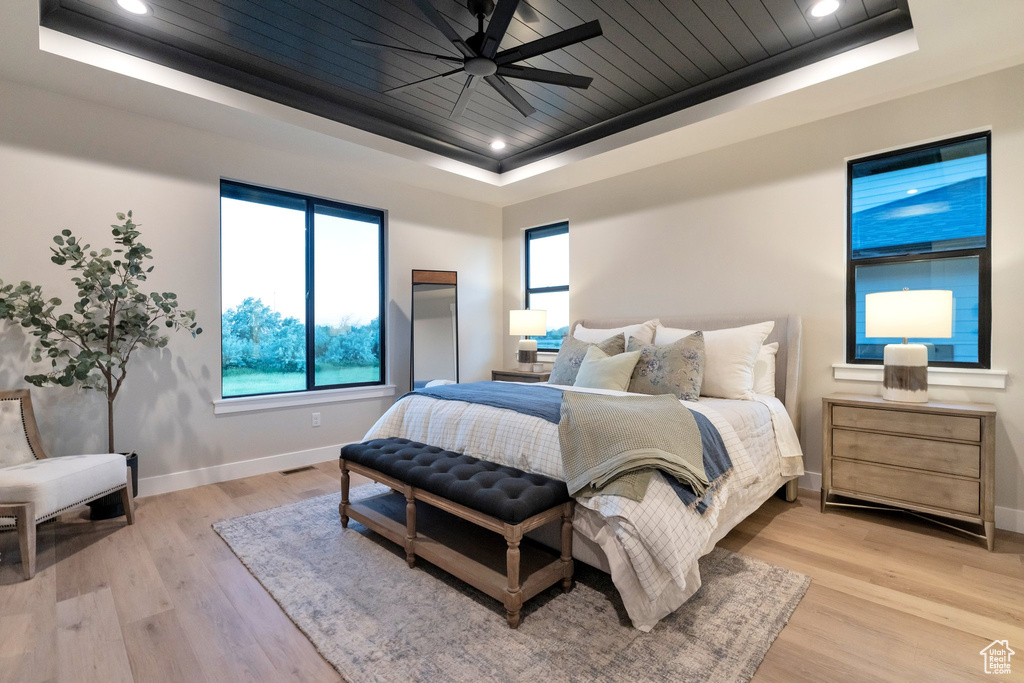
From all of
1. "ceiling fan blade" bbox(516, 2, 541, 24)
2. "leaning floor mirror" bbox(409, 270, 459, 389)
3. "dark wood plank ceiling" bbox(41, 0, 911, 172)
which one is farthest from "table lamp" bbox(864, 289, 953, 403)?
"leaning floor mirror" bbox(409, 270, 459, 389)

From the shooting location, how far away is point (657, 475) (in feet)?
6.11

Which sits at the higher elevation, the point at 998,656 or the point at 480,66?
the point at 480,66

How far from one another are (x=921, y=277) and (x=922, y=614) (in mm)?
2081

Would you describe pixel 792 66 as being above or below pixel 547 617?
above

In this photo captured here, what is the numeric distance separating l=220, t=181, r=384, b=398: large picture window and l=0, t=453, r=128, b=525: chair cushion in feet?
3.77

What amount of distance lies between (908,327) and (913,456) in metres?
0.71

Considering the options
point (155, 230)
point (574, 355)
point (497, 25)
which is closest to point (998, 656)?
point (574, 355)

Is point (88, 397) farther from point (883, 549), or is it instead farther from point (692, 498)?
point (883, 549)

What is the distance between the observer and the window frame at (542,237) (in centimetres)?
504

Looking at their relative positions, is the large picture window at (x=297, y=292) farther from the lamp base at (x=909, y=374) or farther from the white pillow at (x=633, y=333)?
the lamp base at (x=909, y=374)

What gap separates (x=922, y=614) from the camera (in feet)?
6.11

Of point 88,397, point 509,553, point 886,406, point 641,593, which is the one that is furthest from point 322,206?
point 886,406

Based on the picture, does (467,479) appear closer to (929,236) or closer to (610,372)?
(610,372)

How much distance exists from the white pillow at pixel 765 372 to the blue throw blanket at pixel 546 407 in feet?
3.90
